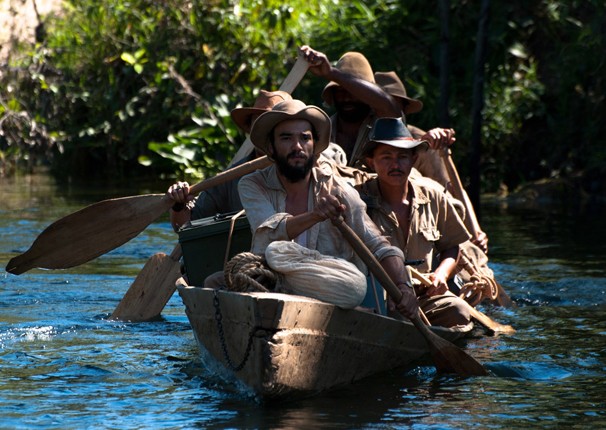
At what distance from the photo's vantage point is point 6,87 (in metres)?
17.2

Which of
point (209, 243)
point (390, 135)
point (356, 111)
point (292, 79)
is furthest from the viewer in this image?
point (356, 111)

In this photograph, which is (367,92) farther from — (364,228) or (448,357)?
(448,357)

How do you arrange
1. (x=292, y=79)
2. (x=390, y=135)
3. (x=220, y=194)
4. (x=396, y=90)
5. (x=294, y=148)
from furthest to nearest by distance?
(x=396, y=90) → (x=292, y=79) → (x=220, y=194) → (x=390, y=135) → (x=294, y=148)

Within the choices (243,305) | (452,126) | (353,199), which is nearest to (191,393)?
(243,305)

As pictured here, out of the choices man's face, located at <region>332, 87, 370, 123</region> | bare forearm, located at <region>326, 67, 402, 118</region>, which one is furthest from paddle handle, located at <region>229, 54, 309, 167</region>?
man's face, located at <region>332, 87, 370, 123</region>

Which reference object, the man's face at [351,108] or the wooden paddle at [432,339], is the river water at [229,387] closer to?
the wooden paddle at [432,339]

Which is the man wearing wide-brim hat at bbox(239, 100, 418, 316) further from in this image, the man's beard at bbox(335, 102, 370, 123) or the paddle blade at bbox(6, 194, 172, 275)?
the man's beard at bbox(335, 102, 370, 123)

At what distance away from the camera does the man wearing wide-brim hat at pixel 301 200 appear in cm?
600

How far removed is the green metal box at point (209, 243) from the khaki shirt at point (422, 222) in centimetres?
72

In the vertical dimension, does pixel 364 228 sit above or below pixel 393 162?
below

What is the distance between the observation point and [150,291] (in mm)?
8430

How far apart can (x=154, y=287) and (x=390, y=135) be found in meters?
2.28

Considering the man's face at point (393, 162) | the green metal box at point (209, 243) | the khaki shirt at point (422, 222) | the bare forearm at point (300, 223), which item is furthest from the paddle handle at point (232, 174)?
the bare forearm at point (300, 223)

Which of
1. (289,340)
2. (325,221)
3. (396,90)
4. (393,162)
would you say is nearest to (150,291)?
(396,90)
